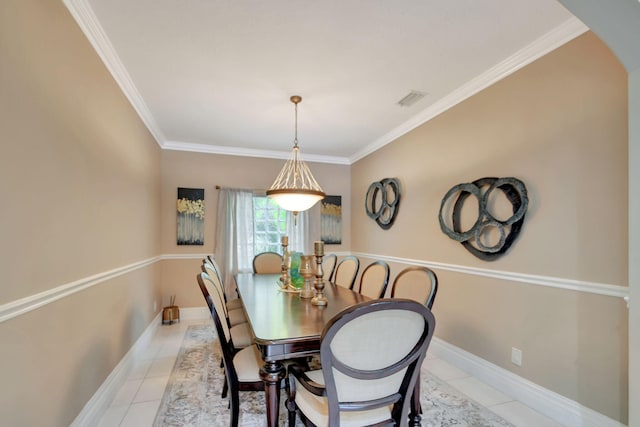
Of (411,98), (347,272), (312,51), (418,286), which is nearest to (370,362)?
(418,286)

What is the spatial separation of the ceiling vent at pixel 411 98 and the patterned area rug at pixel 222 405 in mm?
2556

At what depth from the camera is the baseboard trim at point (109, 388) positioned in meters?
1.84

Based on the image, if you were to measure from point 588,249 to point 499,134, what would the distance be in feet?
3.51

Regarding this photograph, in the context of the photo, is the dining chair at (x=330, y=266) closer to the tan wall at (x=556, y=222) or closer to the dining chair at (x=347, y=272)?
the dining chair at (x=347, y=272)

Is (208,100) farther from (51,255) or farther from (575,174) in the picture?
(575,174)

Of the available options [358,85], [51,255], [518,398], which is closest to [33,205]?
[51,255]

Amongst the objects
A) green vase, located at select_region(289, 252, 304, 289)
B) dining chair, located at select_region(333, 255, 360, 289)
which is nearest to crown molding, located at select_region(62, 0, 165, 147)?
green vase, located at select_region(289, 252, 304, 289)

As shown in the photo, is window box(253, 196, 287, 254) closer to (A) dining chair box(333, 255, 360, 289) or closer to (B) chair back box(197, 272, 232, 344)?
(A) dining chair box(333, 255, 360, 289)

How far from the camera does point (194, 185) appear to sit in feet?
14.8

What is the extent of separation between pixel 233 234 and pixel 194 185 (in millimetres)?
932

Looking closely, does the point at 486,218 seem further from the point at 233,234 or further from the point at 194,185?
the point at 194,185

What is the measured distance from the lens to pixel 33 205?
1.35 m

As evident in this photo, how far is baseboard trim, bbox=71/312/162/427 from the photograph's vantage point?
184cm

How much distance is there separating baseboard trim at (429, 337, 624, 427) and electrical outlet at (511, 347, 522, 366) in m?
0.10
